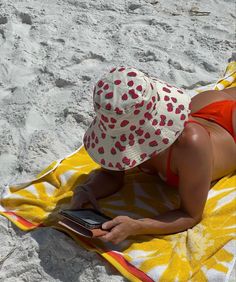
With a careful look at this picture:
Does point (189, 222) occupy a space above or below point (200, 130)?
below

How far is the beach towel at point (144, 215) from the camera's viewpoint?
1.81 m

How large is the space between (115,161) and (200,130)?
288 millimetres

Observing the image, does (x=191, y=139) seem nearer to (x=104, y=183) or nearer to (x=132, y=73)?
(x=132, y=73)

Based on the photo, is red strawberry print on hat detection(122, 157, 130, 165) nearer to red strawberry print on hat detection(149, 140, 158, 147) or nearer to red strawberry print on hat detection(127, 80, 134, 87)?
red strawberry print on hat detection(149, 140, 158, 147)

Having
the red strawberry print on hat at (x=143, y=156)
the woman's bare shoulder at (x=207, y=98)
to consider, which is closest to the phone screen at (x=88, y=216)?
the red strawberry print on hat at (x=143, y=156)

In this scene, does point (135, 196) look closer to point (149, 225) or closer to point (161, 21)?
point (149, 225)

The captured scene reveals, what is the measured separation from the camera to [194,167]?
186cm

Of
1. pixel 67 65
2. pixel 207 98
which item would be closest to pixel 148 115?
pixel 207 98

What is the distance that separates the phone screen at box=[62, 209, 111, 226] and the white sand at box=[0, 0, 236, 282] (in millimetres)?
115

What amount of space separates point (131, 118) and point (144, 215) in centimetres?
41

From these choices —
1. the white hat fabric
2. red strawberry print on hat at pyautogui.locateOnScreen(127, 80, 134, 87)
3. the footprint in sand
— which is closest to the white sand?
the footprint in sand

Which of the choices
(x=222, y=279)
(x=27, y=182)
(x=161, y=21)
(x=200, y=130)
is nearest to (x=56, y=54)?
(x=161, y=21)

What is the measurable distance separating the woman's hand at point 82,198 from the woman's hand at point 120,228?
0.48 ft

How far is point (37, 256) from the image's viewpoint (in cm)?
190
